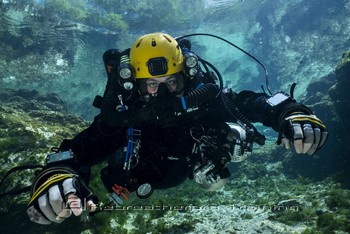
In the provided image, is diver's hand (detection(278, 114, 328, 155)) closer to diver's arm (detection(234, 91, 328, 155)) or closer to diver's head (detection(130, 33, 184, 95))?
diver's arm (detection(234, 91, 328, 155))

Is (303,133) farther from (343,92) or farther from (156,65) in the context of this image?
(343,92)

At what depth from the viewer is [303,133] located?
2.72 meters

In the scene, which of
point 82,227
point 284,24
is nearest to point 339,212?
point 82,227

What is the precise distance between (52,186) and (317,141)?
264 centimetres

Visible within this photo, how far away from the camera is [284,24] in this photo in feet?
104

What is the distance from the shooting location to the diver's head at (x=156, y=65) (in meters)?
3.63

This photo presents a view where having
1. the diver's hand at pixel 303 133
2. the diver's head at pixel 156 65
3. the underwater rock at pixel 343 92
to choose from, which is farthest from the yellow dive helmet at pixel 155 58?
the underwater rock at pixel 343 92

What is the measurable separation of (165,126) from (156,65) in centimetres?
87

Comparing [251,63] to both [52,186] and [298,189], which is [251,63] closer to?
[298,189]

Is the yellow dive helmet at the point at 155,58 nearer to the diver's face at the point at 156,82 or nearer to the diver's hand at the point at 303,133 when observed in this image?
the diver's face at the point at 156,82

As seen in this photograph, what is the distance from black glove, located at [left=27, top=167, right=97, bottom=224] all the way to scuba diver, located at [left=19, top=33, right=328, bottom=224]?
423mm

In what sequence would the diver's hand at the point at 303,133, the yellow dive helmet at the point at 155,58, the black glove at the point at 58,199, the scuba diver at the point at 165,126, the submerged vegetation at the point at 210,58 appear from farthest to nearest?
the submerged vegetation at the point at 210,58, the yellow dive helmet at the point at 155,58, the scuba diver at the point at 165,126, the diver's hand at the point at 303,133, the black glove at the point at 58,199

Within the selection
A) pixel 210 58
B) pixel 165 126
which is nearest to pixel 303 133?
pixel 165 126

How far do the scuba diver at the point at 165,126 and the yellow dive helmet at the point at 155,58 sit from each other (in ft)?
0.05
